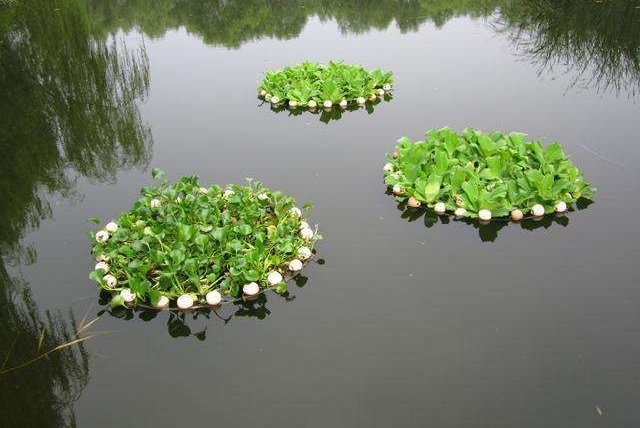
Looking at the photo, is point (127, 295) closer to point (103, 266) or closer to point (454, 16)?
point (103, 266)

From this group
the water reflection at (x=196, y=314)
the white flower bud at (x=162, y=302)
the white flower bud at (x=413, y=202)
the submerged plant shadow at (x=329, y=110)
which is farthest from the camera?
the submerged plant shadow at (x=329, y=110)

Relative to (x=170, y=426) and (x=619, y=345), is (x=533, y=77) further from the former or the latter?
(x=170, y=426)

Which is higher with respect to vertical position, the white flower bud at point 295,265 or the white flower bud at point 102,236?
the white flower bud at point 102,236

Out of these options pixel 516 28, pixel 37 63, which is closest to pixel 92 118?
pixel 37 63

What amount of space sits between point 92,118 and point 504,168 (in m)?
5.29

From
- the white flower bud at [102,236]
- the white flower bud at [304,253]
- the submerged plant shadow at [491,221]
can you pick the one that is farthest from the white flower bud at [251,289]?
the submerged plant shadow at [491,221]

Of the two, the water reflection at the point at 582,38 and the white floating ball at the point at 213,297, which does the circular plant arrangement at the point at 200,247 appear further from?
the water reflection at the point at 582,38

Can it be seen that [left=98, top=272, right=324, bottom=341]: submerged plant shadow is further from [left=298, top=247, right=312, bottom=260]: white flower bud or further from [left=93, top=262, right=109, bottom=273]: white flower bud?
[left=298, top=247, right=312, bottom=260]: white flower bud

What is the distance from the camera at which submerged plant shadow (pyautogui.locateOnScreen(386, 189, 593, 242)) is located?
5.12m

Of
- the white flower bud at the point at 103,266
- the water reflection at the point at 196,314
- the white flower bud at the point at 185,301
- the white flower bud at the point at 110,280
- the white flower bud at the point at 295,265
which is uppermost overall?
the white flower bud at the point at 103,266

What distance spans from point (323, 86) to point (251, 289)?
4.53 meters

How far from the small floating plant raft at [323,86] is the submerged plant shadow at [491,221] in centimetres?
308

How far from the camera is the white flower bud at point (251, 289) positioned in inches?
170

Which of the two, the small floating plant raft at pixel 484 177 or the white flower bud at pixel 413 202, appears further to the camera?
the white flower bud at pixel 413 202
